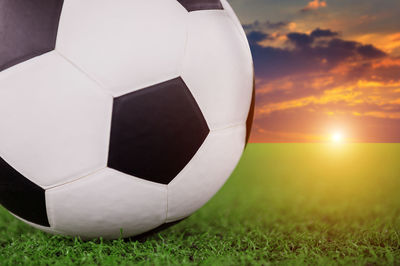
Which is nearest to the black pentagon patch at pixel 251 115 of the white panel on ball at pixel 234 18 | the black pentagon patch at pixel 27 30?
the white panel on ball at pixel 234 18

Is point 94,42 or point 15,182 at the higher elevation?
point 94,42

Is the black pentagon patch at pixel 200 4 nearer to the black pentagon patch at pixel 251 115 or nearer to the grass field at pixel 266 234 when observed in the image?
the black pentagon patch at pixel 251 115

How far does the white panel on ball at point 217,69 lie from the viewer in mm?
2357

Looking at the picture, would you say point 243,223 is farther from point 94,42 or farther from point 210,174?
point 94,42

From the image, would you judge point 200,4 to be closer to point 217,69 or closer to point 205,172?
point 217,69

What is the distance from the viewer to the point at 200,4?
252 centimetres

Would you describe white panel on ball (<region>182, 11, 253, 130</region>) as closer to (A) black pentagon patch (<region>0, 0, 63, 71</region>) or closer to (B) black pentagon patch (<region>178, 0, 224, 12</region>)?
(B) black pentagon patch (<region>178, 0, 224, 12</region>)

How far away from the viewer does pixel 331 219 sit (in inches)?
149

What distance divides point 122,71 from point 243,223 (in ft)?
6.71

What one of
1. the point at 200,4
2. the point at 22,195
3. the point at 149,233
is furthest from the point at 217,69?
the point at 22,195

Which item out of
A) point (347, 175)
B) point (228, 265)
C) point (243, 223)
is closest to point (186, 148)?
point (228, 265)

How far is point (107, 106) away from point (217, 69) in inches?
28.4

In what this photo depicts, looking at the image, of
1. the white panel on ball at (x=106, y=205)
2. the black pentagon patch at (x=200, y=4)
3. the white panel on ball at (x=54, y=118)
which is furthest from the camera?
the black pentagon patch at (x=200, y=4)

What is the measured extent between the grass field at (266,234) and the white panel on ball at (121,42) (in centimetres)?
107
